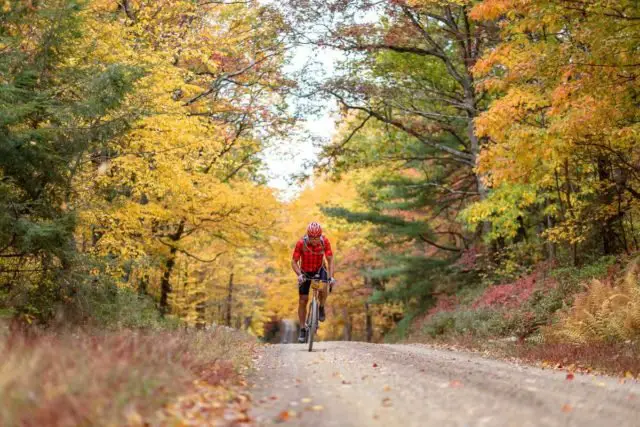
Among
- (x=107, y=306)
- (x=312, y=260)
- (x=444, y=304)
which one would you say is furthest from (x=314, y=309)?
(x=444, y=304)

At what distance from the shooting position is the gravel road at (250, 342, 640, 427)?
16.3ft

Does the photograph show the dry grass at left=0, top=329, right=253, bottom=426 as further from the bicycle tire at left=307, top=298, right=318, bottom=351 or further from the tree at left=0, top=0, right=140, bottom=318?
the bicycle tire at left=307, top=298, right=318, bottom=351

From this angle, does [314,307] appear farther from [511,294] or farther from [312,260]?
[511,294]

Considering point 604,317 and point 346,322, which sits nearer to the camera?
point 604,317

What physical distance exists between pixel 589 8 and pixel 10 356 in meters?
10.1

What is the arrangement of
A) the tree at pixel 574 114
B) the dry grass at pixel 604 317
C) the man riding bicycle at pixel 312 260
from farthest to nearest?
the man riding bicycle at pixel 312 260
the tree at pixel 574 114
the dry grass at pixel 604 317

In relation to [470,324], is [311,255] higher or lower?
higher

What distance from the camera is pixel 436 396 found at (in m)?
5.98

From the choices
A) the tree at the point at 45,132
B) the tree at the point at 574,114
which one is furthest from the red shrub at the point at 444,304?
the tree at the point at 45,132

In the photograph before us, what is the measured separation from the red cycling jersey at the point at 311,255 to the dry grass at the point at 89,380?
212 inches

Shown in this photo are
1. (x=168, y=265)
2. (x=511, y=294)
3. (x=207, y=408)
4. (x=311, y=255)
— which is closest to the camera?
(x=207, y=408)

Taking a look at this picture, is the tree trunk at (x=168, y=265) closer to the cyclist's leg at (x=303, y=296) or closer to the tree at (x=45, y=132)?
the cyclist's leg at (x=303, y=296)

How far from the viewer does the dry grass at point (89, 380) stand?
154 inches

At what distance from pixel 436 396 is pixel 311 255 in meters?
6.15
